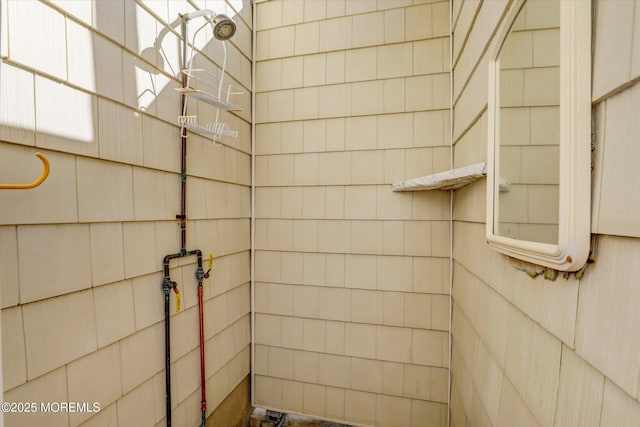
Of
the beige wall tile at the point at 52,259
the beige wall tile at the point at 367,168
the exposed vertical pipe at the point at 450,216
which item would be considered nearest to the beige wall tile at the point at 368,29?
the exposed vertical pipe at the point at 450,216

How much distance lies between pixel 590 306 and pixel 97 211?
1474mm

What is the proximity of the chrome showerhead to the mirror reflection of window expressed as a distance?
1.19 m

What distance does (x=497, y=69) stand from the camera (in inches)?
39.7

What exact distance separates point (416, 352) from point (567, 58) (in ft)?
6.46

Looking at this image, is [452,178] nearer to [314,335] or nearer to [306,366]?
[314,335]

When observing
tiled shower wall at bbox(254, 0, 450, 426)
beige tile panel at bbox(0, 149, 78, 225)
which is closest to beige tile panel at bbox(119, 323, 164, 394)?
beige tile panel at bbox(0, 149, 78, 225)

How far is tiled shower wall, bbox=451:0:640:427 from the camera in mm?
455

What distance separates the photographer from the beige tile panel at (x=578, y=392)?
54 centimetres

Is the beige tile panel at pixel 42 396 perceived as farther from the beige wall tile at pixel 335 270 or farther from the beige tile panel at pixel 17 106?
the beige wall tile at pixel 335 270

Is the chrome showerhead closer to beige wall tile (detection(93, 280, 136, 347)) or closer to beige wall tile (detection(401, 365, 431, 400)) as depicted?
beige wall tile (detection(93, 280, 136, 347))

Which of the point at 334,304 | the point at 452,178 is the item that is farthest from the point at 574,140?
the point at 334,304

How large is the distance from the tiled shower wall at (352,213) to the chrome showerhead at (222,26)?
0.82m

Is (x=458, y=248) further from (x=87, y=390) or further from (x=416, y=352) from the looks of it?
(x=87, y=390)

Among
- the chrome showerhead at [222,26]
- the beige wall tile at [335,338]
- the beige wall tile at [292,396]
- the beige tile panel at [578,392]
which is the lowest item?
the beige wall tile at [292,396]
